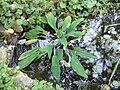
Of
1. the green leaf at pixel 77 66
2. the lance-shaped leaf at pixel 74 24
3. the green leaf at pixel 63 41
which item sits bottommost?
the green leaf at pixel 77 66

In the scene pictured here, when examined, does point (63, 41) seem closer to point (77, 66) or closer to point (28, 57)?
point (77, 66)

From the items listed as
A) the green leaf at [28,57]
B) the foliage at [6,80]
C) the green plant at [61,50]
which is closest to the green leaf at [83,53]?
the green plant at [61,50]

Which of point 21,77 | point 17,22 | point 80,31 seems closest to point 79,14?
point 80,31

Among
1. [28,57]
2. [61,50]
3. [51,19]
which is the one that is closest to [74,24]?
[51,19]

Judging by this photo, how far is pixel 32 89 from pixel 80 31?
5.15 ft

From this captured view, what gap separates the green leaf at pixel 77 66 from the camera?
13.6 ft

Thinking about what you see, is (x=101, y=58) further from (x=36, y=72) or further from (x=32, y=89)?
(x=32, y=89)

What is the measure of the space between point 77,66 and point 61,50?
0.32m

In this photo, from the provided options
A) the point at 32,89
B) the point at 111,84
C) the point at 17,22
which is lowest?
the point at 111,84

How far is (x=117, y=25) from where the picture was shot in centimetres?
491

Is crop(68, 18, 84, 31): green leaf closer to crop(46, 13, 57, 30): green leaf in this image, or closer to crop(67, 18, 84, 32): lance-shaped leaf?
crop(67, 18, 84, 32): lance-shaped leaf

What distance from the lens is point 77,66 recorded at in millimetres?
4203

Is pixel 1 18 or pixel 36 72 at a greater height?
pixel 1 18

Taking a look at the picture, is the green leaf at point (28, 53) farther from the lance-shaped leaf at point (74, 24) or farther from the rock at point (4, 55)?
the lance-shaped leaf at point (74, 24)
